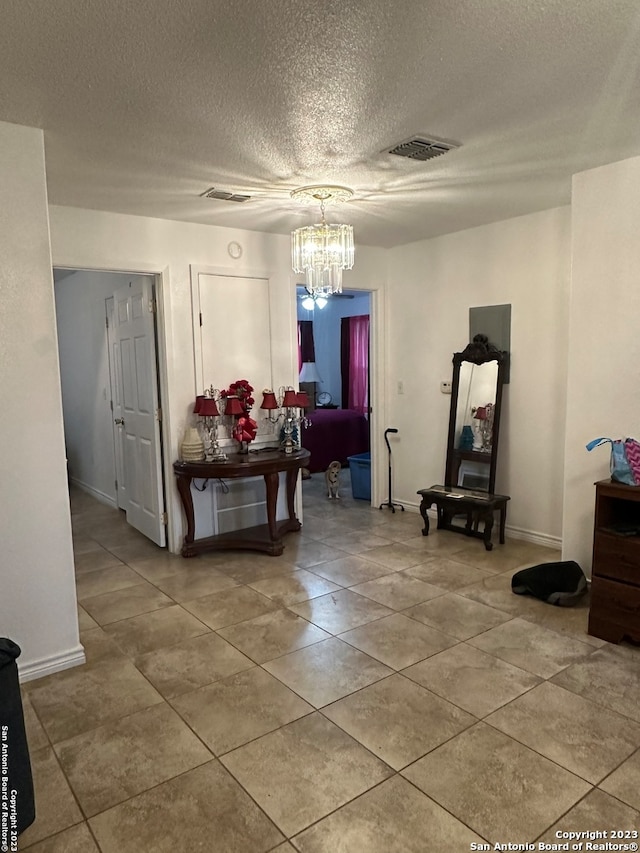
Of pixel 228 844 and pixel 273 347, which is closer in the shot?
pixel 228 844

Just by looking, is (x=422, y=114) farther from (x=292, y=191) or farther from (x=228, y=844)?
(x=228, y=844)

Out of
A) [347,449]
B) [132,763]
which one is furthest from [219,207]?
[347,449]

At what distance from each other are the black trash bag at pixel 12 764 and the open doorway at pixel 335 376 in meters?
4.83

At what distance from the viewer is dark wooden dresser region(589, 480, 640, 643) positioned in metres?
2.79

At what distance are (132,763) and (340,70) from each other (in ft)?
8.62

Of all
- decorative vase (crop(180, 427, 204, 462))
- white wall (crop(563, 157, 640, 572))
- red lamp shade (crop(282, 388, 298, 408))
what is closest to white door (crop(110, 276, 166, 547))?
decorative vase (crop(180, 427, 204, 462))

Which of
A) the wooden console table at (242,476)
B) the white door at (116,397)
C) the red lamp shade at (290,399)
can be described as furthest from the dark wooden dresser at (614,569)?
the white door at (116,397)

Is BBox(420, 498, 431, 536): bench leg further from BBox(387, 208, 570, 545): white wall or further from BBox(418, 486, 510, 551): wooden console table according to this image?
BBox(387, 208, 570, 545): white wall

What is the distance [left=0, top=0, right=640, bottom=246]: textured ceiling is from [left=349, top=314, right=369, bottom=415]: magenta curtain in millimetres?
5348

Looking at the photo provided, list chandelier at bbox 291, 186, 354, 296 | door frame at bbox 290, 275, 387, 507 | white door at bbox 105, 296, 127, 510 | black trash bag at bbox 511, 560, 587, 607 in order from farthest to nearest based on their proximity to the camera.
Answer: door frame at bbox 290, 275, 387, 507 → white door at bbox 105, 296, 127, 510 → chandelier at bbox 291, 186, 354, 296 → black trash bag at bbox 511, 560, 587, 607

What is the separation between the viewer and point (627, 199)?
3121 millimetres

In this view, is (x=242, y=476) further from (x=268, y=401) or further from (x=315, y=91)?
(x=315, y=91)

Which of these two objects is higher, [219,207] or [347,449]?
[219,207]

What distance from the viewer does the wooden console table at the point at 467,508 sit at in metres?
4.31
